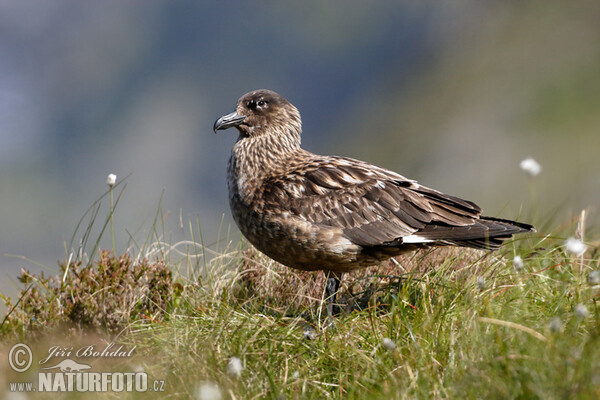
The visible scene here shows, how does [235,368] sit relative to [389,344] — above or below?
below

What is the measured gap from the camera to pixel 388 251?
17.8ft

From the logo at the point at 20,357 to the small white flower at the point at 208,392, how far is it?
1.32 metres

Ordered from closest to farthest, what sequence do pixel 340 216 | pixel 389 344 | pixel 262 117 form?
pixel 389 344
pixel 340 216
pixel 262 117

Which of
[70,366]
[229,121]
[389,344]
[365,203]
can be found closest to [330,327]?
[389,344]

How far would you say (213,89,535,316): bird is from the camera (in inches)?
208

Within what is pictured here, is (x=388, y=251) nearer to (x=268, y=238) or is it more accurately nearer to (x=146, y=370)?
(x=268, y=238)

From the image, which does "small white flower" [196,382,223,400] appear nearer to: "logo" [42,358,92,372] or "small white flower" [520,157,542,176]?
"logo" [42,358,92,372]

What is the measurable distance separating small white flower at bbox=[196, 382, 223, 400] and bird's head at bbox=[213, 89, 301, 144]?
3.19m


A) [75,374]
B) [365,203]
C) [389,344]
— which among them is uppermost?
[365,203]

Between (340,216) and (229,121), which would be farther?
(229,121)

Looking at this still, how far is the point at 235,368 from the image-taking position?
3.57m

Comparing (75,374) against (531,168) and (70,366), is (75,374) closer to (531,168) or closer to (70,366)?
(70,366)

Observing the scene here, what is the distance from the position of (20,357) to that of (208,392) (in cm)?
179

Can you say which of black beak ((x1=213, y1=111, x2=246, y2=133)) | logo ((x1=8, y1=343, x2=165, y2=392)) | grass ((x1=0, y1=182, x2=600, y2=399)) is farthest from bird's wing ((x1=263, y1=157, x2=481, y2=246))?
logo ((x1=8, y1=343, x2=165, y2=392))
